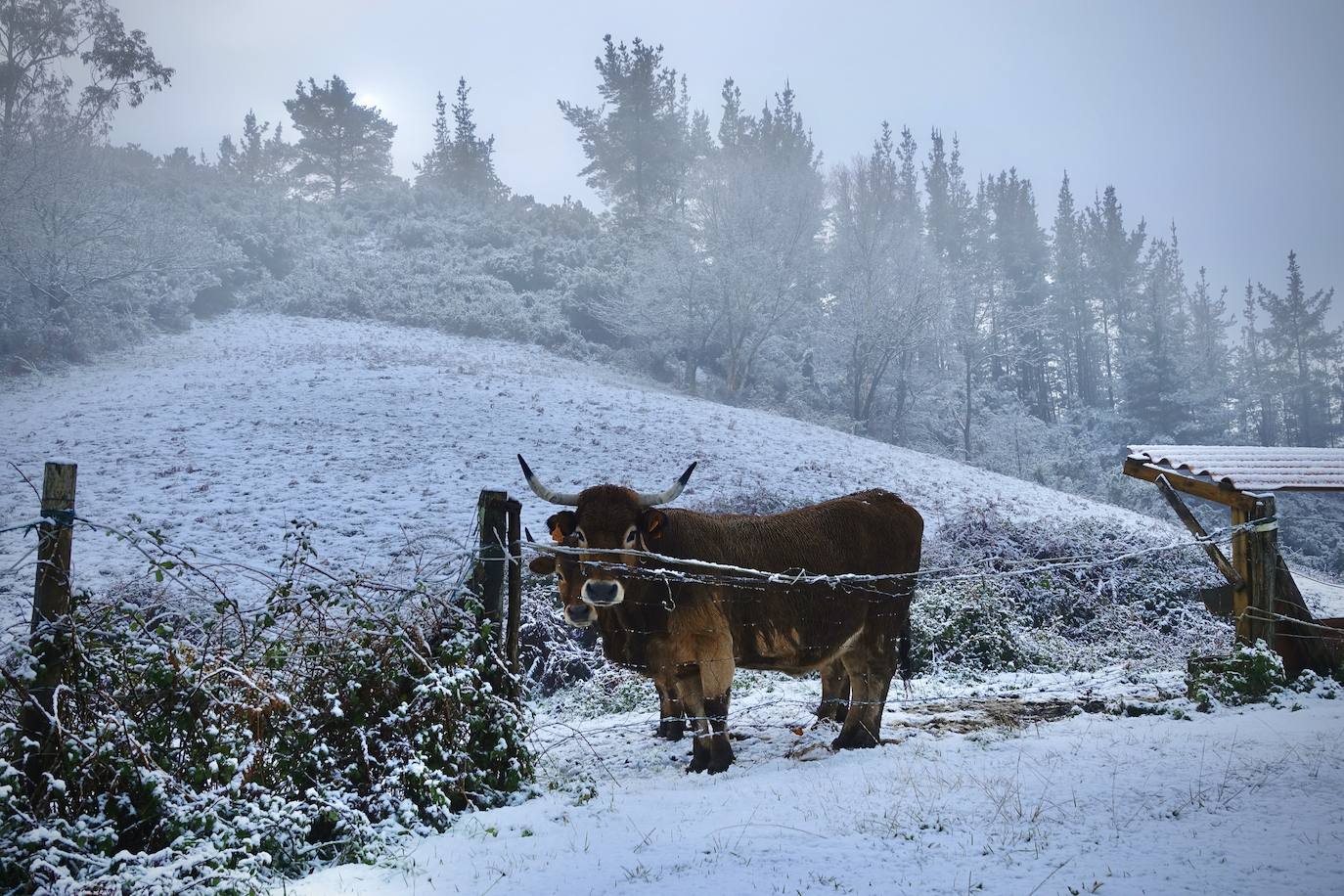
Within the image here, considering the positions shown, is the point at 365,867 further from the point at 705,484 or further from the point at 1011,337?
the point at 1011,337

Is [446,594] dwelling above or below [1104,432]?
below

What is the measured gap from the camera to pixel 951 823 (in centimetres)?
369

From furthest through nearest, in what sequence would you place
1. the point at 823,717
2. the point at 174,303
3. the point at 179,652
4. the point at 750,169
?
the point at 750,169 < the point at 174,303 < the point at 823,717 < the point at 179,652

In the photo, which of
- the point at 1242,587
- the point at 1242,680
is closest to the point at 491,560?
the point at 1242,680

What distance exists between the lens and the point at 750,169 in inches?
1598

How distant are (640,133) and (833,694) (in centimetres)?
4560

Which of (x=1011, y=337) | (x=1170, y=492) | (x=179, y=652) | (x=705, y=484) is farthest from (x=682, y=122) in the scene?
(x=179, y=652)

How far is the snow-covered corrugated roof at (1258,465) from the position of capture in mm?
6781

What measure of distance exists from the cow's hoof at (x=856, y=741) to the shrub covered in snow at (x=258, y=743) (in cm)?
236

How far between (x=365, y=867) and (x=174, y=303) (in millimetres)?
34276

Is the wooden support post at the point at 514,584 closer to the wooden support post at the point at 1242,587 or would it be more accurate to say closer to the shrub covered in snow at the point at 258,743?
the shrub covered in snow at the point at 258,743

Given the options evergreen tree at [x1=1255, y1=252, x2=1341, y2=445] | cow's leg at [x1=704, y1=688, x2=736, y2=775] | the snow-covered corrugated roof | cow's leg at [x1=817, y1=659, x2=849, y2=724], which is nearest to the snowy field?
cow's leg at [x1=704, y1=688, x2=736, y2=775]

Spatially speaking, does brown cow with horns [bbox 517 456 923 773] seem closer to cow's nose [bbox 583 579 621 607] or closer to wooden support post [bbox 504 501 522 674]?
cow's nose [bbox 583 579 621 607]

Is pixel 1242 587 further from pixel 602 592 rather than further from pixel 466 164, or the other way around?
pixel 466 164
